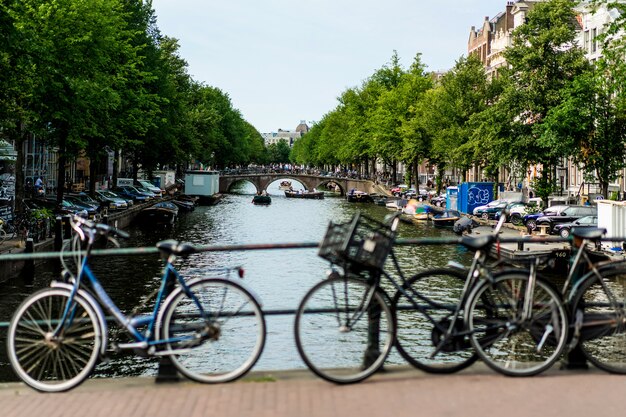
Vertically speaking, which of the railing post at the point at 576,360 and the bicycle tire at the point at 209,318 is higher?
the bicycle tire at the point at 209,318

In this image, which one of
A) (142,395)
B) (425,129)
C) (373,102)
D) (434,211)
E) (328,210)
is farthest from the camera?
(373,102)

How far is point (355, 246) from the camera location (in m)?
6.22

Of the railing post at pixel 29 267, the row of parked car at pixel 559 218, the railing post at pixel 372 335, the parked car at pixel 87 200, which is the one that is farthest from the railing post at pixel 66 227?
the railing post at pixel 372 335

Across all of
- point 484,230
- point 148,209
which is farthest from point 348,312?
point 148,209

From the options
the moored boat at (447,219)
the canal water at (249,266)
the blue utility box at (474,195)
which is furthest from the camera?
the blue utility box at (474,195)

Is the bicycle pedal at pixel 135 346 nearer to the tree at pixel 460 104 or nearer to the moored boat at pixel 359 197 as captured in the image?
the tree at pixel 460 104

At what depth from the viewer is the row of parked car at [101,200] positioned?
44375 millimetres

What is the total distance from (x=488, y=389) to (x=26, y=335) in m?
3.54

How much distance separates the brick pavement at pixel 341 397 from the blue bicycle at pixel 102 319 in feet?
0.65

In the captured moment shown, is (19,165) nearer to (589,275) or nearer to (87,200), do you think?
(87,200)

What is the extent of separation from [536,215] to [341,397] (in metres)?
45.2

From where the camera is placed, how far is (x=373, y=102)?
316 ft

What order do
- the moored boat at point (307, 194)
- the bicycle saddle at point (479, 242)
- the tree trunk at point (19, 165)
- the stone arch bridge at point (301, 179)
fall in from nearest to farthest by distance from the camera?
the bicycle saddle at point (479, 242) < the tree trunk at point (19, 165) < the moored boat at point (307, 194) < the stone arch bridge at point (301, 179)

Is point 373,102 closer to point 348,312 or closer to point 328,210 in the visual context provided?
point 328,210
